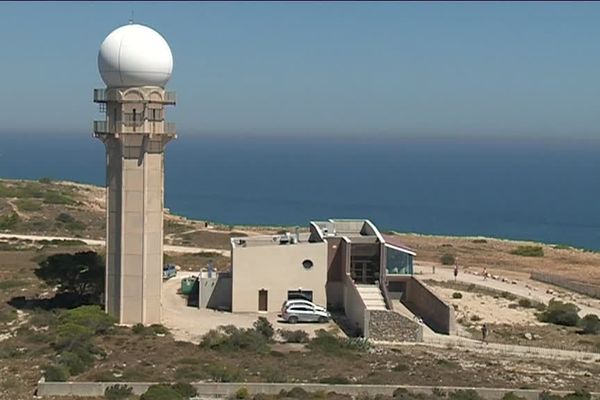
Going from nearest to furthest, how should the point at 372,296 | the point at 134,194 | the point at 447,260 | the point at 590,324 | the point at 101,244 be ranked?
the point at 134,194 → the point at 590,324 → the point at 372,296 → the point at 447,260 → the point at 101,244

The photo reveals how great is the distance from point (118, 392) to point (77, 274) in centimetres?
1444

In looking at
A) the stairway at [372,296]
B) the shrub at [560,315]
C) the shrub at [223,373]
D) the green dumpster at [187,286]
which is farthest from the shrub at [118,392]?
the shrub at [560,315]

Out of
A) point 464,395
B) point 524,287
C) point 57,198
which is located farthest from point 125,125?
point 57,198

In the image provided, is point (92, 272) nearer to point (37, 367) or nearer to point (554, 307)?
point (37, 367)

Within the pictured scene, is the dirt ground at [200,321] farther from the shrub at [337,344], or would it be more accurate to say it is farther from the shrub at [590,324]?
the shrub at [590,324]

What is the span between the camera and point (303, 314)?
31859 mm

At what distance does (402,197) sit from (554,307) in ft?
387

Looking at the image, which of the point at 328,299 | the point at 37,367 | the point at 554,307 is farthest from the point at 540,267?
the point at 37,367

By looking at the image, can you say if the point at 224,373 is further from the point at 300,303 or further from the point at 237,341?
the point at 300,303

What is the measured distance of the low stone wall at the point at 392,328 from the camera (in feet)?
94.5

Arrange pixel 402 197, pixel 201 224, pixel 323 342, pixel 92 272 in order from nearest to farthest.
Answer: pixel 323 342
pixel 92 272
pixel 201 224
pixel 402 197

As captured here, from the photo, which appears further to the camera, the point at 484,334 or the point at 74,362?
the point at 484,334

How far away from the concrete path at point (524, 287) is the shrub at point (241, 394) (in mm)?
19390

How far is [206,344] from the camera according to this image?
2670 cm
